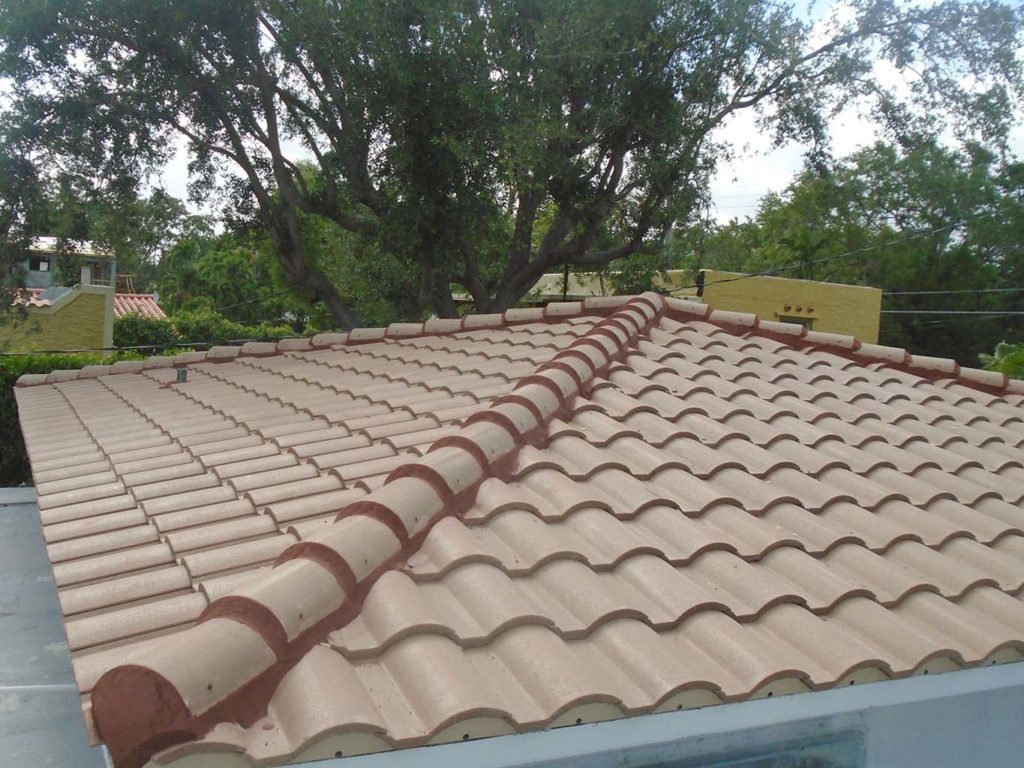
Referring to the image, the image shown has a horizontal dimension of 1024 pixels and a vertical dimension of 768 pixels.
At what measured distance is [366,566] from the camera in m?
3.06

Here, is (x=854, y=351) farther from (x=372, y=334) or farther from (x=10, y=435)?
(x=10, y=435)

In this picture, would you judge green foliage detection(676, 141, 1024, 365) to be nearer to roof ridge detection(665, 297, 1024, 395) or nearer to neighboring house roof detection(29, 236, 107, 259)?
neighboring house roof detection(29, 236, 107, 259)

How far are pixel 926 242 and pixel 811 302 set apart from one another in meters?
11.9

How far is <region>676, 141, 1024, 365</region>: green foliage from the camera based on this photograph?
32062 millimetres

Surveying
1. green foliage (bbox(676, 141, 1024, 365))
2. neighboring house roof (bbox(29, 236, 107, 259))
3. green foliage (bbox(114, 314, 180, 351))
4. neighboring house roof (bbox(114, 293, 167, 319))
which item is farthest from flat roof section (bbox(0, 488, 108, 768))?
neighboring house roof (bbox(114, 293, 167, 319))

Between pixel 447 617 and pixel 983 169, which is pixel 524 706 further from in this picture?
pixel 983 169

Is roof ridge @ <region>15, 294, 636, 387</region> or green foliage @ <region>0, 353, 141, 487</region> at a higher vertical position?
roof ridge @ <region>15, 294, 636, 387</region>

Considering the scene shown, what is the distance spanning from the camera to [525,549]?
11.0 feet

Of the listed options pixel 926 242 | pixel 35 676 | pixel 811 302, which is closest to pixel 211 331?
pixel 811 302

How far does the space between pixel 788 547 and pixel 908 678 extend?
73 cm

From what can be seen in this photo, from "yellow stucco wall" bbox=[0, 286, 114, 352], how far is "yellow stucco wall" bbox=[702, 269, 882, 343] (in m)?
17.4

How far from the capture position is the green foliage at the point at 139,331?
29.4m

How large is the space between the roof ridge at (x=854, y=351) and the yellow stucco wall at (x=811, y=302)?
14.6m

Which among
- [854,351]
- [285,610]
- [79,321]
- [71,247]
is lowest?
[79,321]
